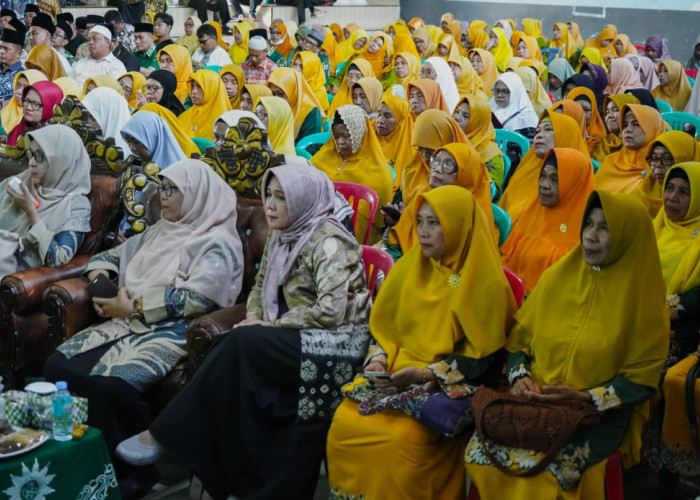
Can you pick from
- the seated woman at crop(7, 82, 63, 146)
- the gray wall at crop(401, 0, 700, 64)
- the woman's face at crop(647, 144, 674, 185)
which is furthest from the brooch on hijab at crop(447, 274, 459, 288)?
the gray wall at crop(401, 0, 700, 64)

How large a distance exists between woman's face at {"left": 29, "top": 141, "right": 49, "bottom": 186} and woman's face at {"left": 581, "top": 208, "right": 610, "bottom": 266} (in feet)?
7.73

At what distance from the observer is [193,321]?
3.03m

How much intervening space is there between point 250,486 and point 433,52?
9143 mm

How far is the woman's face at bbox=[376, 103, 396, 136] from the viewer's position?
548 centimetres

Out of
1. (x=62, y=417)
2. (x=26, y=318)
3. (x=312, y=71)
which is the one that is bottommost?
(x=26, y=318)

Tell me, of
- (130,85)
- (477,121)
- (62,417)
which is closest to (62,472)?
(62,417)

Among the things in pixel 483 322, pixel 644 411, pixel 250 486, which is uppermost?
pixel 483 322

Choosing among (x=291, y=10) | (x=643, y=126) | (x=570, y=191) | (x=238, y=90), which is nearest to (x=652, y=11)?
(x=291, y=10)

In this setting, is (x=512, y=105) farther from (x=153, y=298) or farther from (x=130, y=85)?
(x=153, y=298)

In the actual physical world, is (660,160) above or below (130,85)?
above

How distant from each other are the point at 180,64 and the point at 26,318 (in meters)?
4.84

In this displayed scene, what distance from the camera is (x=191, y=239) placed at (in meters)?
3.35

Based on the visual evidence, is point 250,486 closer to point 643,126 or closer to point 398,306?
point 398,306

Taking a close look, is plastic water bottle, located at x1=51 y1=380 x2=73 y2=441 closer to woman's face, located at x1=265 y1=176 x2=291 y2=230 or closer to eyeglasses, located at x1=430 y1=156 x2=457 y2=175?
woman's face, located at x1=265 y1=176 x2=291 y2=230
